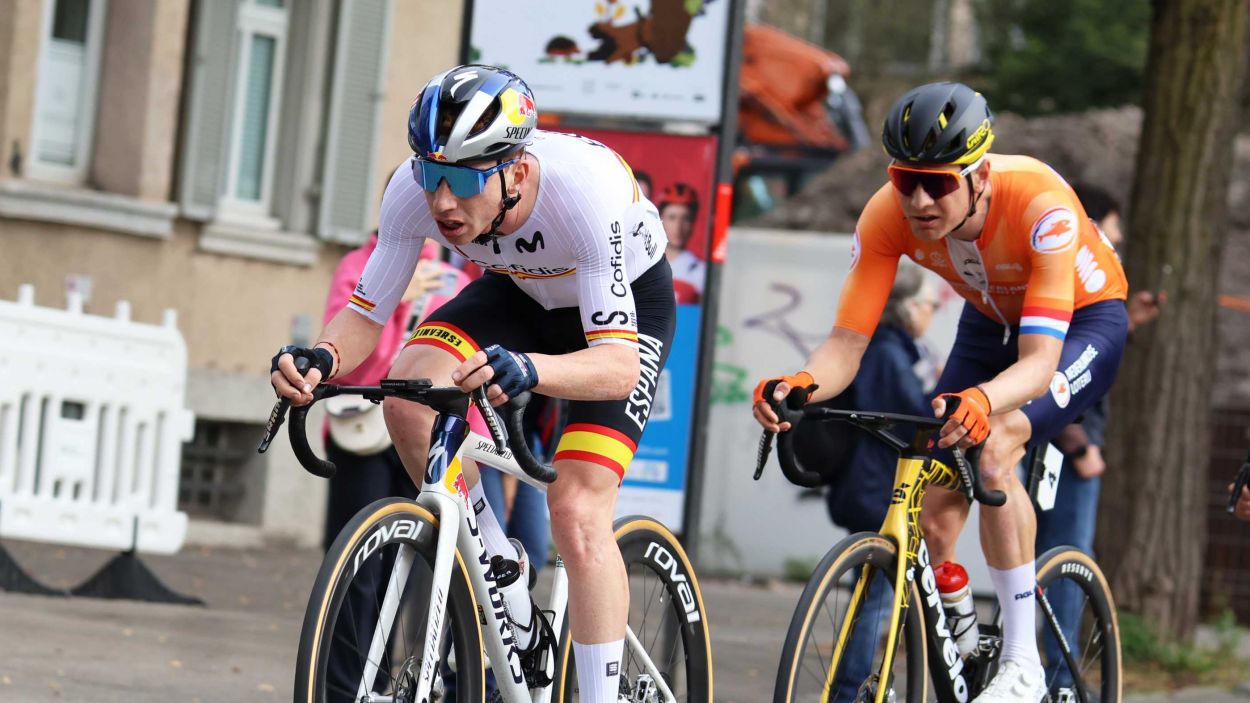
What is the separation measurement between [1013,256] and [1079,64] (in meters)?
27.2

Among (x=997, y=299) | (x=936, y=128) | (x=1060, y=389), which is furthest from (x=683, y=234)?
(x=936, y=128)

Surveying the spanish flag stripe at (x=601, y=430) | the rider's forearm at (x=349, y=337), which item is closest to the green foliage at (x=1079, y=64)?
the spanish flag stripe at (x=601, y=430)

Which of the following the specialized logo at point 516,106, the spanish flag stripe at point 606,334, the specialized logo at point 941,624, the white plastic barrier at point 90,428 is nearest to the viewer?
the specialized logo at point 516,106

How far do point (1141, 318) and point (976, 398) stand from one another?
11.7 ft

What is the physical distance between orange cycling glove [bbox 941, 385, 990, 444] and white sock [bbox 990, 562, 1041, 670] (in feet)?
3.26

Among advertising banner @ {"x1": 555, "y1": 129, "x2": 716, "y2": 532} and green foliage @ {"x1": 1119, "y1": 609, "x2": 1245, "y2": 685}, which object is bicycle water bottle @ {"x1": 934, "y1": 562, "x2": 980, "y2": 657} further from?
green foliage @ {"x1": 1119, "y1": 609, "x2": 1245, "y2": 685}

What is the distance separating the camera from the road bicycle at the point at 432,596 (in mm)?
4445

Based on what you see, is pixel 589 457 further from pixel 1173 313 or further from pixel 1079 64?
pixel 1079 64

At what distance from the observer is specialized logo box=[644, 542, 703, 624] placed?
5562mm

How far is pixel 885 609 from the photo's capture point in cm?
555

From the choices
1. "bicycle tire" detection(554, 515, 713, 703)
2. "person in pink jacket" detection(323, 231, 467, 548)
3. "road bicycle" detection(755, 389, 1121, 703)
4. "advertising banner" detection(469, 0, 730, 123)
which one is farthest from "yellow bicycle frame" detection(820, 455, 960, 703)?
"advertising banner" detection(469, 0, 730, 123)

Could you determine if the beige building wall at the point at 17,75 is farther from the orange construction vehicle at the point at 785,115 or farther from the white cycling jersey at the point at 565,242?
the orange construction vehicle at the point at 785,115

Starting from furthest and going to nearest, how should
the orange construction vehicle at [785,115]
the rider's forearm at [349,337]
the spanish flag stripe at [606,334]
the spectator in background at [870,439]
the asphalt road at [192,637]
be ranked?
1. the orange construction vehicle at [785,115]
2. the spectator in background at [870,439]
3. the asphalt road at [192,637]
4. the rider's forearm at [349,337]
5. the spanish flag stripe at [606,334]

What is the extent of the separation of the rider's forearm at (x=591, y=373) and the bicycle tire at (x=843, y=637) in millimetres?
799
